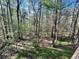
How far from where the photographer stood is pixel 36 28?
40.1 ft

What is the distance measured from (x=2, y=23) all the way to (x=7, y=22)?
471 millimetres

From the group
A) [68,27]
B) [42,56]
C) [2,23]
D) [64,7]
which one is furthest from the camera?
[68,27]

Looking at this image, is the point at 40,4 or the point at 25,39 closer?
the point at 40,4

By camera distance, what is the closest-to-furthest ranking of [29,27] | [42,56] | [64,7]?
[42,56] < [64,7] < [29,27]

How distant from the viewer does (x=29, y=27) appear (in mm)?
13141

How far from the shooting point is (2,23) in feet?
33.1

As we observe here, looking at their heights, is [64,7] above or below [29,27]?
above

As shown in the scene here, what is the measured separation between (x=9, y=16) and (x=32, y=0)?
92.8 inches

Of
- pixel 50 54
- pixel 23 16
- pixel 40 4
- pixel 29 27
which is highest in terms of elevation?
pixel 40 4

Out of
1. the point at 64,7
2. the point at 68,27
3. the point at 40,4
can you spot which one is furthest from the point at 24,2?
the point at 68,27

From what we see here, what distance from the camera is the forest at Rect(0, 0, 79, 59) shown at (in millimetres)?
8242

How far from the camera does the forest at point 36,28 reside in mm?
8242

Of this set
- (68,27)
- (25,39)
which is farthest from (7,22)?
(68,27)

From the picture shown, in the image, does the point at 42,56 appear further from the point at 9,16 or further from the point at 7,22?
the point at 9,16
